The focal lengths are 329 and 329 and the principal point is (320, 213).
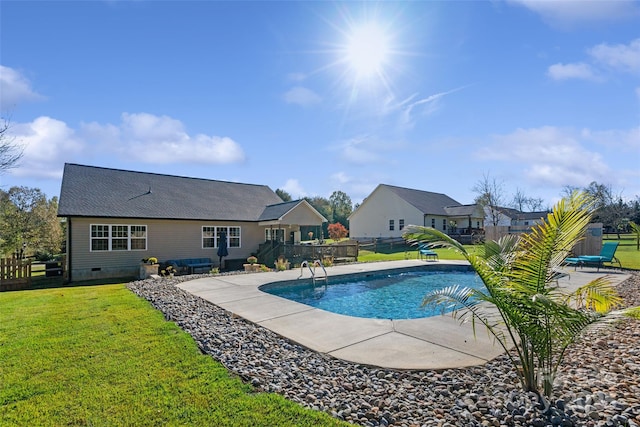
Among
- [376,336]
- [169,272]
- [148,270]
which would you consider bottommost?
[376,336]

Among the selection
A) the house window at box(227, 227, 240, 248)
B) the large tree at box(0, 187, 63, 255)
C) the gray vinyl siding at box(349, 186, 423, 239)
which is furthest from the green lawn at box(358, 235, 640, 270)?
the large tree at box(0, 187, 63, 255)

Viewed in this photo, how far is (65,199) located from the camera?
1488 cm

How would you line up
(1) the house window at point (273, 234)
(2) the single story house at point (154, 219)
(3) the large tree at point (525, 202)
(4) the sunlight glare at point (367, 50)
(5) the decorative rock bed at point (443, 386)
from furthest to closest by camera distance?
(3) the large tree at point (525, 202) → (1) the house window at point (273, 234) → (2) the single story house at point (154, 219) → (4) the sunlight glare at point (367, 50) → (5) the decorative rock bed at point (443, 386)

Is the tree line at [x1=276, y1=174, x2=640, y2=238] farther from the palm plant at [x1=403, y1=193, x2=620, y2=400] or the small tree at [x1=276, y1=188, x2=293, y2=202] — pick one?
the palm plant at [x1=403, y1=193, x2=620, y2=400]

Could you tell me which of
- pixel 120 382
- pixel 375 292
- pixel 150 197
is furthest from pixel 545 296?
pixel 150 197

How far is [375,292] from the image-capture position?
11.4 meters

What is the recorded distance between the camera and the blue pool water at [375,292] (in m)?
8.83

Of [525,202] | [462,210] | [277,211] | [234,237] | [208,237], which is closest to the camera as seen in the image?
[208,237]

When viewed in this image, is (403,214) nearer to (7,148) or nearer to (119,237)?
(119,237)

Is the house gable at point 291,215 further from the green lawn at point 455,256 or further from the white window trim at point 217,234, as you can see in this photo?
the green lawn at point 455,256

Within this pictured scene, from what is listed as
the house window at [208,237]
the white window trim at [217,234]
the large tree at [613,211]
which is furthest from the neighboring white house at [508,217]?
the house window at [208,237]

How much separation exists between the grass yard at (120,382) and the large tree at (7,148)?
390 inches

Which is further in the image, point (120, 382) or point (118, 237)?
point (118, 237)

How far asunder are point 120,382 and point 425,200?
126ft
